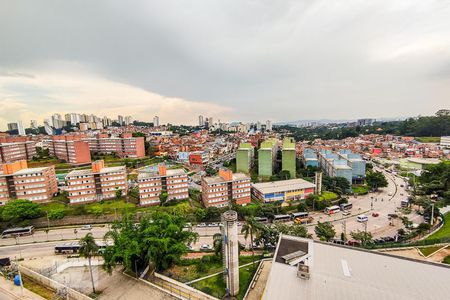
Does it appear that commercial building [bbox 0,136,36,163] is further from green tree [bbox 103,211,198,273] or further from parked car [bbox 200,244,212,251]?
parked car [bbox 200,244,212,251]

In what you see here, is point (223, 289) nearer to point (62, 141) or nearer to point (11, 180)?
point (11, 180)

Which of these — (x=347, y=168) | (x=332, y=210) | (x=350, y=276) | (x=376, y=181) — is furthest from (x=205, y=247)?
(x=376, y=181)

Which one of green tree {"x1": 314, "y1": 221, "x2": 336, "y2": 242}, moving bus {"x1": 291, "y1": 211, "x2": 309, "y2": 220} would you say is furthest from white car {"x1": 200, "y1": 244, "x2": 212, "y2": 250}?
moving bus {"x1": 291, "y1": 211, "x2": 309, "y2": 220}

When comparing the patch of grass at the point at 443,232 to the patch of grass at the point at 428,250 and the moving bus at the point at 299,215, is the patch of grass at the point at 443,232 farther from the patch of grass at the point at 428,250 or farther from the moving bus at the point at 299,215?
the moving bus at the point at 299,215

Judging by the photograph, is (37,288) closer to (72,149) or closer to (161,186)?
(161,186)

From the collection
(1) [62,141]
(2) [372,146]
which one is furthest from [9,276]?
(2) [372,146]

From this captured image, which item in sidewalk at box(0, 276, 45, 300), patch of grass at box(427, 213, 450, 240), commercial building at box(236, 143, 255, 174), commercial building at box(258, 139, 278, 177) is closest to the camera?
sidewalk at box(0, 276, 45, 300)

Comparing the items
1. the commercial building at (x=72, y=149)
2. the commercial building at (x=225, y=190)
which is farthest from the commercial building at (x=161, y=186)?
the commercial building at (x=72, y=149)
